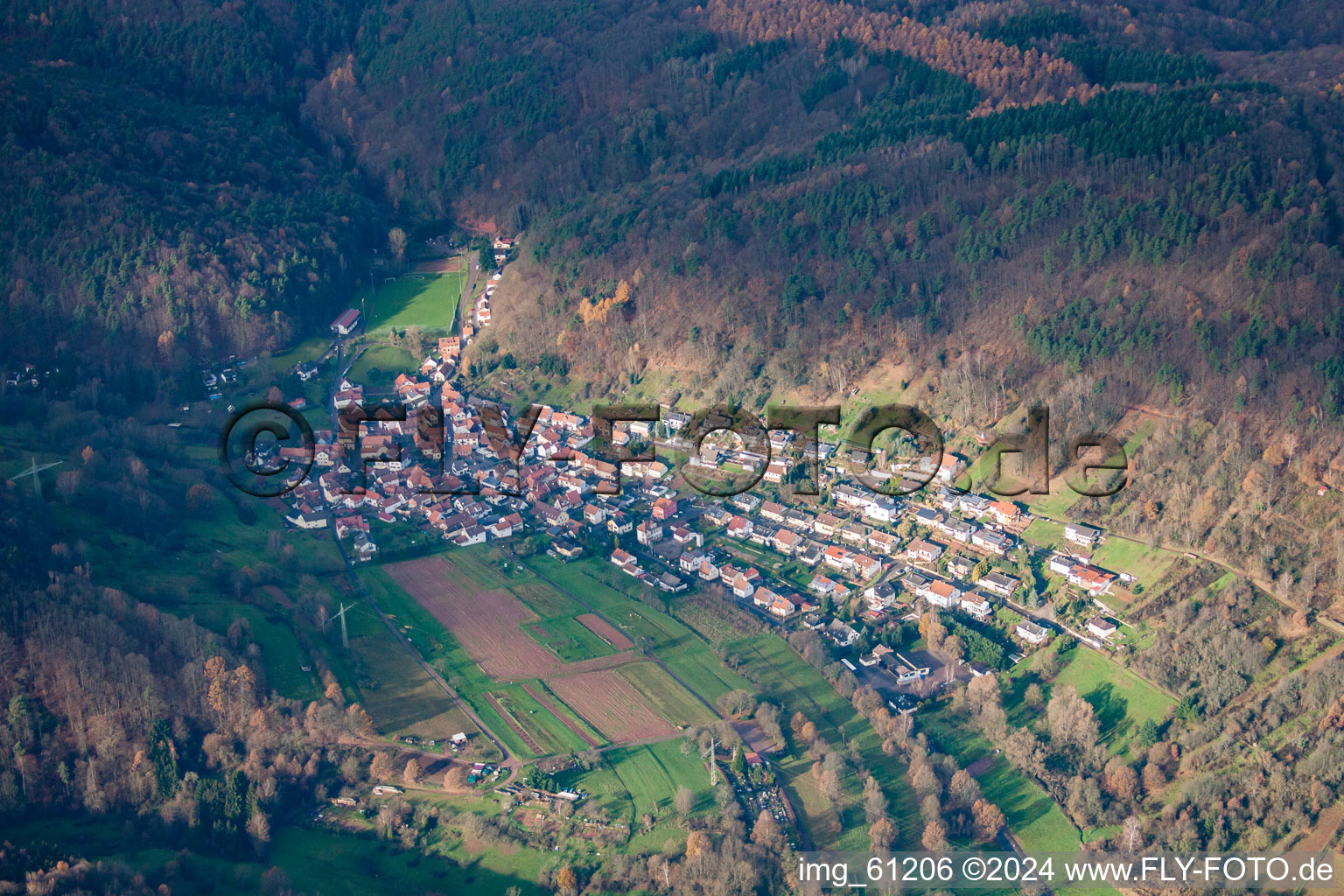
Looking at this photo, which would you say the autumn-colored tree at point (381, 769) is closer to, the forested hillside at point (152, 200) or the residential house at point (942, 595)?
the residential house at point (942, 595)

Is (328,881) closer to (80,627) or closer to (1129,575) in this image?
(80,627)

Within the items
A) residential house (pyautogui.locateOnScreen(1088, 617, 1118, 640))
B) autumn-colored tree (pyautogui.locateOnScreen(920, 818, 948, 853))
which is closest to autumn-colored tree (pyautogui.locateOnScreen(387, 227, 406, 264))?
residential house (pyautogui.locateOnScreen(1088, 617, 1118, 640))

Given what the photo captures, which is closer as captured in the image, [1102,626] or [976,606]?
[1102,626]

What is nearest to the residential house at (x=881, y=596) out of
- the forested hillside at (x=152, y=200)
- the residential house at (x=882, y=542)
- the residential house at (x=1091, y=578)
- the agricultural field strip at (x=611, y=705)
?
the residential house at (x=882, y=542)

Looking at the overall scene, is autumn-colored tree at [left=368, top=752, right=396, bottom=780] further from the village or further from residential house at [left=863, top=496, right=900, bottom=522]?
residential house at [left=863, top=496, right=900, bottom=522]

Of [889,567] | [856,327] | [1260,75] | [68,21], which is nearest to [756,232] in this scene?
[856,327]

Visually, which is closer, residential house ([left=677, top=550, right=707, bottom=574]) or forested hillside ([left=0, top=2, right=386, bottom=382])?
residential house ([left=677, top=550, right=707, bottom=574])

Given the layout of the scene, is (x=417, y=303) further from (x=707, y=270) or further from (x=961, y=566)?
(x=961, y=566)

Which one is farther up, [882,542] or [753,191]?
[753,191]

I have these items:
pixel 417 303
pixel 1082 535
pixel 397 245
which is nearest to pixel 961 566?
pixel 1082 535
